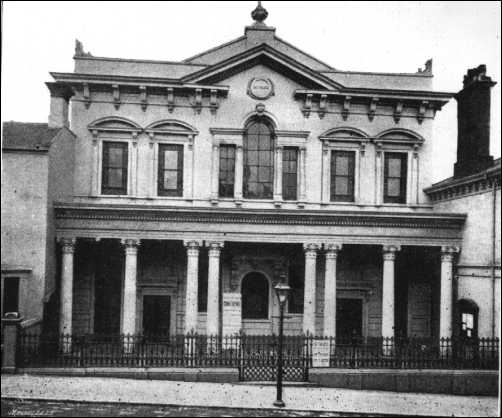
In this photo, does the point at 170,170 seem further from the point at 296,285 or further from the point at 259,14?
the point at 259,14

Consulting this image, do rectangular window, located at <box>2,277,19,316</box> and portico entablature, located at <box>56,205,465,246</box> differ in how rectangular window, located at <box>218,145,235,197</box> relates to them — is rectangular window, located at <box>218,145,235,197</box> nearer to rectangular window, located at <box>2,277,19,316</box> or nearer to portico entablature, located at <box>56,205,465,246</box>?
portico entablature, located at <box>56,205,465,246</box>

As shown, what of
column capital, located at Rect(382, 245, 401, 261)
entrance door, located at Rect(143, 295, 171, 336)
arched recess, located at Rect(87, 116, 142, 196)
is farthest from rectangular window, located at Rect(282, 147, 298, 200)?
entrance door, located at Rect(143, 295, 171, 336)

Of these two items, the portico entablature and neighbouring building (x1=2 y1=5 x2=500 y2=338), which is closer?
the portico entablature

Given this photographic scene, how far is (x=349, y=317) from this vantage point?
841 inches

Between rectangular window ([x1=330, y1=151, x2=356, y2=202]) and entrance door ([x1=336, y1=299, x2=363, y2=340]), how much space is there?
14.3ft

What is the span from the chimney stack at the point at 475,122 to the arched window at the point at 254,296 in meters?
9.15

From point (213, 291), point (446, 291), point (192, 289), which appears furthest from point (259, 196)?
point (446, 291)

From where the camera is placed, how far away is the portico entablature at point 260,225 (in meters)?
18.1

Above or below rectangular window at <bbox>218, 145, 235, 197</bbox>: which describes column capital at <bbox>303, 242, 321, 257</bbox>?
below

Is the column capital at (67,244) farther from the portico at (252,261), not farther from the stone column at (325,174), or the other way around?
the stone column at (325,174)

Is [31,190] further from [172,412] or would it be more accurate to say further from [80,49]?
[172,412]

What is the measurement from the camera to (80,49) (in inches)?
803

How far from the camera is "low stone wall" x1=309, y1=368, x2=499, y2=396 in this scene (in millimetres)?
15148

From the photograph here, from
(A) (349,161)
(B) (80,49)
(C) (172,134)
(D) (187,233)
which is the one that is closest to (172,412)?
(D) (187,233)
